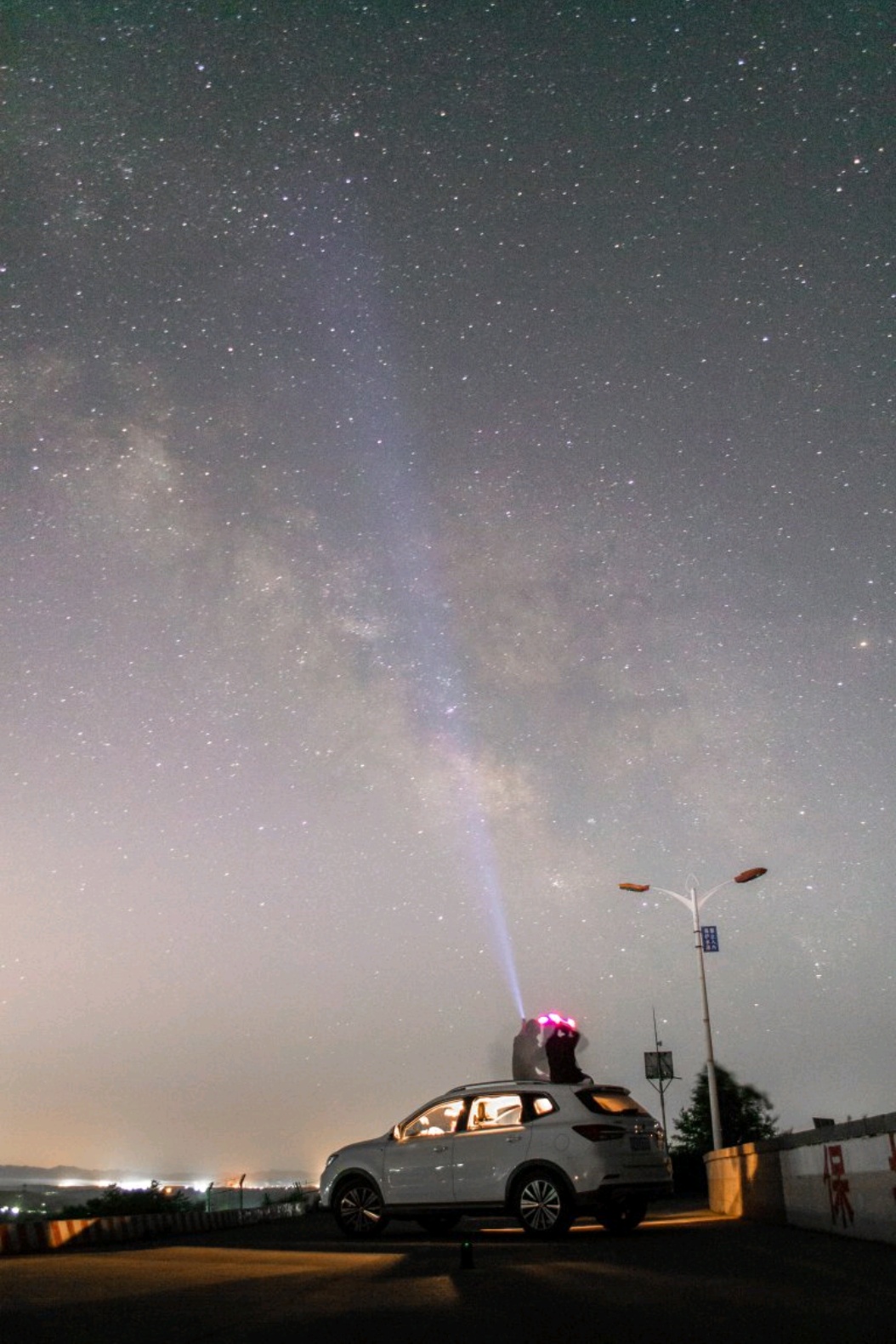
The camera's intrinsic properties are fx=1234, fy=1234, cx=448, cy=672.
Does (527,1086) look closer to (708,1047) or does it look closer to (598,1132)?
(598,1132)

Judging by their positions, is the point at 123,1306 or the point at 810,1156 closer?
the point at 123,1306

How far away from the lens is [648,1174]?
13438 millimetres

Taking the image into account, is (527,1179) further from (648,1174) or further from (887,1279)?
(887,1279)

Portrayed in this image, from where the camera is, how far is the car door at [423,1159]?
46.0ft

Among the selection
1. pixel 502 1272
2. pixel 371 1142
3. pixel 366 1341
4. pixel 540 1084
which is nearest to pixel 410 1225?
pixel 371 1142

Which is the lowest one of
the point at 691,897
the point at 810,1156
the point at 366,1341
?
the point at 366,1341

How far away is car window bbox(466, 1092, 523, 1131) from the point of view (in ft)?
45.1

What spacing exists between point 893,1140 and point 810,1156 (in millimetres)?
3221

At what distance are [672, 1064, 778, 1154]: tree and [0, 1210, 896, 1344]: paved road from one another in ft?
257

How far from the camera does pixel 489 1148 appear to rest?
539 inches

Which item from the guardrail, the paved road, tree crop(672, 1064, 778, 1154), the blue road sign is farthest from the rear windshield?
tree crop(672, 1064, 778, 1154)

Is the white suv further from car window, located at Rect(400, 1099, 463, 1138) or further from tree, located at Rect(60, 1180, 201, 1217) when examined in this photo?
tree, located at Rect(60, 1180, 201, 1217)

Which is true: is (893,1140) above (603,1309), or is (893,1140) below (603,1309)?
above

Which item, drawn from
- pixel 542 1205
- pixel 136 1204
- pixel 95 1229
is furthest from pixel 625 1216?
pixel 136 1204
